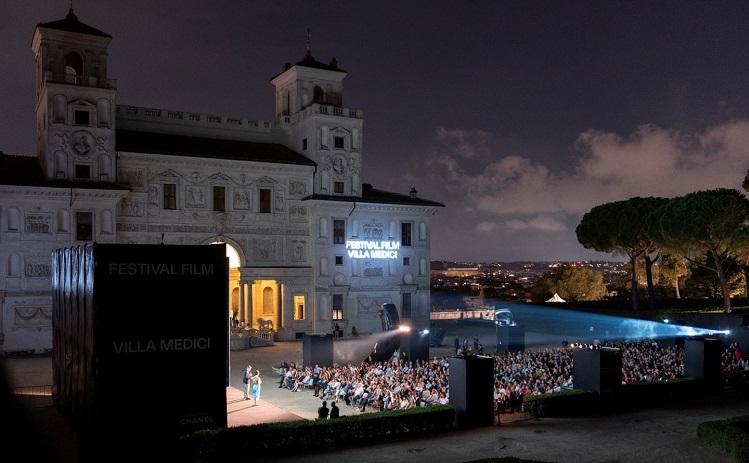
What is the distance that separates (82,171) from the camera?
144ft

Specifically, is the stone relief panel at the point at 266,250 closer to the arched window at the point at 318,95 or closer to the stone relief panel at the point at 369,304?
the stone relief panel at the point at 369,304

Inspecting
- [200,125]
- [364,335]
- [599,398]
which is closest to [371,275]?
[364,335]

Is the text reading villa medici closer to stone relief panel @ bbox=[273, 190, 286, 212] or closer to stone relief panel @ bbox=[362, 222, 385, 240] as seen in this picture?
stone relief panel @ bbox=[273, 190, 286, 212]

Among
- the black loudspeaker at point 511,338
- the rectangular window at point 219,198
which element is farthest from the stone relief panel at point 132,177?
the black loudspeaker at point 511,338

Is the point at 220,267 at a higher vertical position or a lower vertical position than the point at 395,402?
higher

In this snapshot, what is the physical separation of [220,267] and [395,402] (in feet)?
32.2

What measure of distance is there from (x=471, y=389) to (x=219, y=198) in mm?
31320

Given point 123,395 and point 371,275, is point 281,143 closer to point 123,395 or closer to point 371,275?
point 371,275

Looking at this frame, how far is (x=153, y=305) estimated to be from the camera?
1684cm

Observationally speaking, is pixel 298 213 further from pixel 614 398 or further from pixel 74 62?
pixel 614 398

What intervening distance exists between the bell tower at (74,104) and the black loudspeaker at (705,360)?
1415 inches

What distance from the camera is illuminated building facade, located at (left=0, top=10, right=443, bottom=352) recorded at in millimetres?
41938

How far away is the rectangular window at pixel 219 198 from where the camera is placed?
48.5 metres

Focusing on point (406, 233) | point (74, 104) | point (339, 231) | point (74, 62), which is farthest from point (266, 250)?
point (74, 62)
